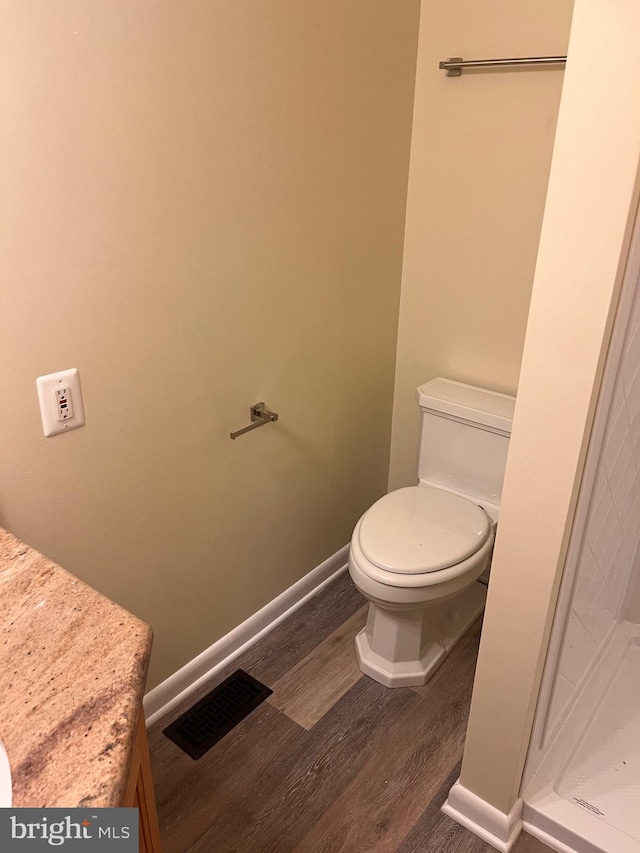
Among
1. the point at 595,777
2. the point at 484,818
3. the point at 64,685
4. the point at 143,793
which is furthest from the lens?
the point at 595,777

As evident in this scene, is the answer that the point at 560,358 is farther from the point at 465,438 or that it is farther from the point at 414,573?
the point at 465,438

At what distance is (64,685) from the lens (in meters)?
0.88

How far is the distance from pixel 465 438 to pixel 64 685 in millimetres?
1543

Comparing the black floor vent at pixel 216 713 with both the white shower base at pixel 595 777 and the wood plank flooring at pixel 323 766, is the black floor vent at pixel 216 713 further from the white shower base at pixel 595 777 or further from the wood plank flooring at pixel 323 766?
the white shower base at pixel 595 777

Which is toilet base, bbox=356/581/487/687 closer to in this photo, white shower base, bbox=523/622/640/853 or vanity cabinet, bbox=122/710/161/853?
white shower base, bbox=523/622/640/853

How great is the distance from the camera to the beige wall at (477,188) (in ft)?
6.30

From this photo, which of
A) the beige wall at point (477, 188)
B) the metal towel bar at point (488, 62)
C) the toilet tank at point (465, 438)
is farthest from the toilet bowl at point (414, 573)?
the metal towel bar at point (488, 62)

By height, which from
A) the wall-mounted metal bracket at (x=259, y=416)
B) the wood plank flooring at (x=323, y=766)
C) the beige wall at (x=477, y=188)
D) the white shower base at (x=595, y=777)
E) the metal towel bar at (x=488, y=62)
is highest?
the metal towel bar at (x=488, y=62)

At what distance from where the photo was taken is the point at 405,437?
2527mm

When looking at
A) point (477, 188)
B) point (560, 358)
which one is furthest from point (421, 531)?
point (477, 188)

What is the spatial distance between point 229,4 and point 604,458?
4.18 feet

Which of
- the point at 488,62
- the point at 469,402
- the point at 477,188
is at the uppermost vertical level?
the point at 488,62

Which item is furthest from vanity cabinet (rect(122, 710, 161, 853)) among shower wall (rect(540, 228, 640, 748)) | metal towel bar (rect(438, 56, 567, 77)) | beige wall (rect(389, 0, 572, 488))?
metal towel bar (rect(438, 56, 567, 77))

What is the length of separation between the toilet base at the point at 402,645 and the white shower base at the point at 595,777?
43cm
